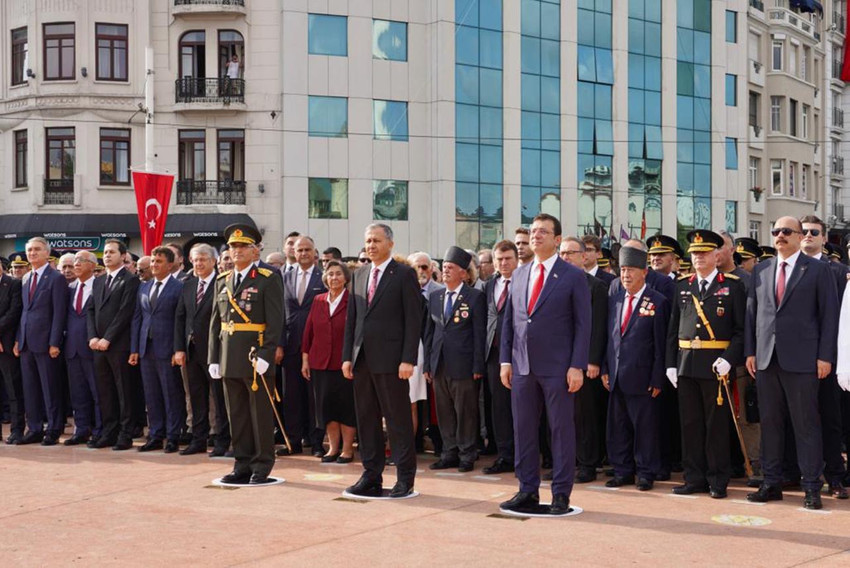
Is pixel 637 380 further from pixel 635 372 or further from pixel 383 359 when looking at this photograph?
pixel 383 359

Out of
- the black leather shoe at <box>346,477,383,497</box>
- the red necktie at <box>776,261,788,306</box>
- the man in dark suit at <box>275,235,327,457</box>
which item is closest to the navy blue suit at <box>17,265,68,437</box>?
the man in dark suit at <box>275,235,327,457</box>

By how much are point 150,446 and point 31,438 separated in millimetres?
1774

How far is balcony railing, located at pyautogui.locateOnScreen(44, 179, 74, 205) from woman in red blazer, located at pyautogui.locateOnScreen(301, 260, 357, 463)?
24821 mm

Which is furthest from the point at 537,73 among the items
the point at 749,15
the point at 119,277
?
the point at 119,277

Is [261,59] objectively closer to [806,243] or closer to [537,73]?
[537,73]

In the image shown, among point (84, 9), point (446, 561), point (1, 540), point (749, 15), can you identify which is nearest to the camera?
point (446, 561)

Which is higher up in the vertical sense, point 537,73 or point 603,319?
point 537,73

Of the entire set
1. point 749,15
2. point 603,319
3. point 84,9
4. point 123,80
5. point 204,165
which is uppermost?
point 749,15

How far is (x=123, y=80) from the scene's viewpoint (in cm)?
3388

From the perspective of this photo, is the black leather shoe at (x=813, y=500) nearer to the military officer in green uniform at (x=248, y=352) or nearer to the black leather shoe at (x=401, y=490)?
the black leather shoe at (x=401, y=490)

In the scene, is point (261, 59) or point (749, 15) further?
point (749, 15)

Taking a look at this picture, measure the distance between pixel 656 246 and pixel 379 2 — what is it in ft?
91.5

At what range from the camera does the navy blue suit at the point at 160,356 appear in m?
11.9

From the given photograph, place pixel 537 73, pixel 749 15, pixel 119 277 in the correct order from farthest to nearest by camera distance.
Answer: pixel 749 15, pixel 537 73, pixel 119 277
